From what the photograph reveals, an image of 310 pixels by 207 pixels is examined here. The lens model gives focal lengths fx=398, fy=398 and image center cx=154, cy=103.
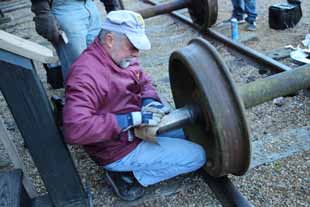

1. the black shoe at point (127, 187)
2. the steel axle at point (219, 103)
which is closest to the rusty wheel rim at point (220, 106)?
the steel axle at point (219, 103)

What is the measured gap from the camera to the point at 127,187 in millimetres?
2949

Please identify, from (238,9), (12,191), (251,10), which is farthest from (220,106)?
(238,9)

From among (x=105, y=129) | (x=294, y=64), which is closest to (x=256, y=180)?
(x=105, y=129)

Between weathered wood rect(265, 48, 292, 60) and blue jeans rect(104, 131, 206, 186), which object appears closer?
blue jeans rect(104, 131, 206, 186)

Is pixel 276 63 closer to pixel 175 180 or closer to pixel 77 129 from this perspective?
pixel 175 180

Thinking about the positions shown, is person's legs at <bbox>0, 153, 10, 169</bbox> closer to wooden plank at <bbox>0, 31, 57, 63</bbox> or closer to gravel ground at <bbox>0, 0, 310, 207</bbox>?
gravel ground at <bbox>0, 0, 310, 207</bbox>

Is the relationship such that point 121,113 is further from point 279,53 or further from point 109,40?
point 279,53

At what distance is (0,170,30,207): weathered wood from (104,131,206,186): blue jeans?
23.8 inches

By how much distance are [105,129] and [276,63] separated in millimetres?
2646

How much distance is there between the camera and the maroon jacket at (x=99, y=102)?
231cm

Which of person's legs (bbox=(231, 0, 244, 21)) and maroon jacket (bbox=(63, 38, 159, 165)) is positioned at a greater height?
maroon jacket (bbox=(63, 38, 159, 165))

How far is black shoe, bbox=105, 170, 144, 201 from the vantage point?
9.61ft

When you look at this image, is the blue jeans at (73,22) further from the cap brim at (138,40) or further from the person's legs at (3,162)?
the cap brim at (138,40)

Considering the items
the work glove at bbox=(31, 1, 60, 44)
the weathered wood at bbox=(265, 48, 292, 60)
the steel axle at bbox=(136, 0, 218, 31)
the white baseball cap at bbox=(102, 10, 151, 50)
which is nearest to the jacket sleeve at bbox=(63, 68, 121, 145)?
the white baseball cap at bbox=(102, 10, 151, 50)
